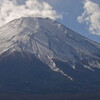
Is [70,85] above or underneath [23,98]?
above

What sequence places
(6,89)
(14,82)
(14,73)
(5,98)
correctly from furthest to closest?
(14,73)
(14,82)
(6,89)
(5,98)

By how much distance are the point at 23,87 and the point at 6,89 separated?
10726 millimetres

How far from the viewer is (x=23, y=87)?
568 ft

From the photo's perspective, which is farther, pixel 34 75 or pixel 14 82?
pixel 34 75

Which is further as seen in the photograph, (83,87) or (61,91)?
(83,87)

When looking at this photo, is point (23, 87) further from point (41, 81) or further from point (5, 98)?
point (5, 98)

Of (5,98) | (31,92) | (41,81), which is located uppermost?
(41,81)

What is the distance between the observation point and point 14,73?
7564 inches

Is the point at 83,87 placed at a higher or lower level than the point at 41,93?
higher

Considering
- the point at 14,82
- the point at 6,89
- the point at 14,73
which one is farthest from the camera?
the point at 14,73

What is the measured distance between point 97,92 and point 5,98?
4933 centimetres

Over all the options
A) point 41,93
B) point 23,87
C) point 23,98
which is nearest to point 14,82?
point 23,87

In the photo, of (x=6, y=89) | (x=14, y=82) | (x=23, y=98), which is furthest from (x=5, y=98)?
(x=14, y=82)

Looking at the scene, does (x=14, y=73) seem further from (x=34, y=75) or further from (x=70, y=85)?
(x=70, y=85)
